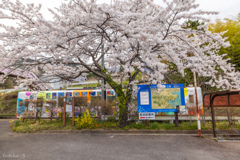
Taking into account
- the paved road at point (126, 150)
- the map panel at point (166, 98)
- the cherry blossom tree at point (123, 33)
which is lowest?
the paved road at point (126, 150)

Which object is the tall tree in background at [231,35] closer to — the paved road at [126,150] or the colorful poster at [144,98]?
the colorful poster at [144,98]

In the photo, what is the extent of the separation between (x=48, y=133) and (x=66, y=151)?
325cm

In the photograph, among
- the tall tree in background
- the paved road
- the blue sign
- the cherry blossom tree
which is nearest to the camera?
the paved road

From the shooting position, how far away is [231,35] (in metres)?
16.4

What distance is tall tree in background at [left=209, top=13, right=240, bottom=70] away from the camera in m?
15.1

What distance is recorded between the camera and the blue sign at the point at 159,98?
25.6 ft

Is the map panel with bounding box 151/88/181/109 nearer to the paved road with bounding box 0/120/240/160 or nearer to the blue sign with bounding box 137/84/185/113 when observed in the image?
the blue sign with bounding box 137/84/185/113

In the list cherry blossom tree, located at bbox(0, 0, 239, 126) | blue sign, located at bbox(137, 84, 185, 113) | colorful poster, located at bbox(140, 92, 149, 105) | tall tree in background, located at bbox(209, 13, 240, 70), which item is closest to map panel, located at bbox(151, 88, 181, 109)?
blue sign, located at bbox(137, 84, 185, 113)

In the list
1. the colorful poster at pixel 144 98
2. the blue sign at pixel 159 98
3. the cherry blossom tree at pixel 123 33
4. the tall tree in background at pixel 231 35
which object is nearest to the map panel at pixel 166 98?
the blue sign at pixel 159 98

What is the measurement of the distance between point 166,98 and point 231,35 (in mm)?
13938

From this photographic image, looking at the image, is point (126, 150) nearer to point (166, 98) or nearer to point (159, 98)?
point (159, 98)

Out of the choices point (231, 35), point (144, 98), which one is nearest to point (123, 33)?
point (144, 98)

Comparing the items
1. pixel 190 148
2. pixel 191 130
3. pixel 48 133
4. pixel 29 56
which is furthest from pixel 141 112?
pixel 29 56

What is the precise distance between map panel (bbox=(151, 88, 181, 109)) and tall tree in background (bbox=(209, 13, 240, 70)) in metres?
9.37
